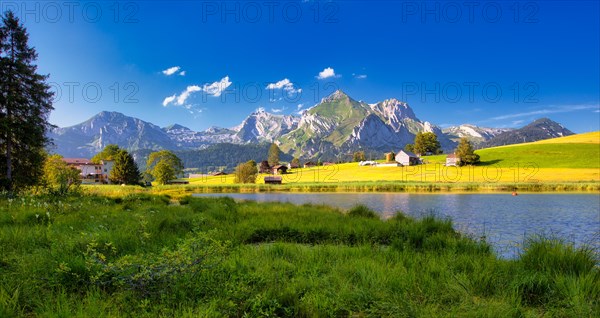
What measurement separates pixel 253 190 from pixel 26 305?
6859cm

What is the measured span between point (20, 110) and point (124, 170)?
59.5 meters

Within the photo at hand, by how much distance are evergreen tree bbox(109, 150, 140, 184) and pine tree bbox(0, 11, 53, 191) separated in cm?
5697

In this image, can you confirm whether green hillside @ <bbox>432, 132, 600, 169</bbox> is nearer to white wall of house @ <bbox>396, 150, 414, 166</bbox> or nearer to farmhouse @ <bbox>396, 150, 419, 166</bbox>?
farmhouse @ <bbox>396, 150, 419, 166</bbox>

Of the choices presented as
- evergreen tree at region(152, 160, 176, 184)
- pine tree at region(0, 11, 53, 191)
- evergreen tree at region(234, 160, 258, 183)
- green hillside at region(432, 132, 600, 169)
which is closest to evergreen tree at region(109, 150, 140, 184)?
evergreen tree at region(152, 160, 176, 184)

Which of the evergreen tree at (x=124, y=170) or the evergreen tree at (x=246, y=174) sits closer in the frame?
the evergreen tree at (x=124, y=170)

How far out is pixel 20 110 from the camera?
2584cm

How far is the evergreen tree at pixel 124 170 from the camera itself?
262ft

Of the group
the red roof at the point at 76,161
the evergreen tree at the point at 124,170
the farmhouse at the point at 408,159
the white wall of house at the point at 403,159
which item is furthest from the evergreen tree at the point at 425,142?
the red roof at the point at 76,161

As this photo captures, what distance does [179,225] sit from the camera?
1075cm

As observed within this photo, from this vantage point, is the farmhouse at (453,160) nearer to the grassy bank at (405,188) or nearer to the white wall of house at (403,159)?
the white wall of house at (403,159)

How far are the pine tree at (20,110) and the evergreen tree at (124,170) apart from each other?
187 ft

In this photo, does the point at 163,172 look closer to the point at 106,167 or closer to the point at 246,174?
Answer: the point at 246,174

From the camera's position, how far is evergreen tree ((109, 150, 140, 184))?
3150 inches

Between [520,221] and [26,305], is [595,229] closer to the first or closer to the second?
[520,221]
